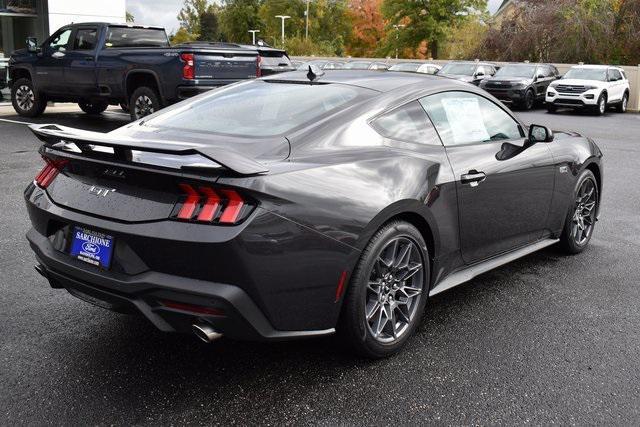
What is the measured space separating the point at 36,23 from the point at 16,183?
15.3 m

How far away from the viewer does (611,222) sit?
715cm

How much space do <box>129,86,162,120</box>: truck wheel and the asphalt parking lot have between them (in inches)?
305

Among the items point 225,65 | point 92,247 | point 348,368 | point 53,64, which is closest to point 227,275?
point 92,247

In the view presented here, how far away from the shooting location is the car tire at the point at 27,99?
15.0 meters

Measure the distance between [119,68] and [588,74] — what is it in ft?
58.2

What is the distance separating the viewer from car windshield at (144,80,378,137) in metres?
3.80

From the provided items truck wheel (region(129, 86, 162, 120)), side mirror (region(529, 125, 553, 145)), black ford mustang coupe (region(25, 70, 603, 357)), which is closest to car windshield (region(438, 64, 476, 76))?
truck wheel (region(129, 86, 162, 120))

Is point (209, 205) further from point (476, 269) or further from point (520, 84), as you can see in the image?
point (520, 84)

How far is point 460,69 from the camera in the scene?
27.4m

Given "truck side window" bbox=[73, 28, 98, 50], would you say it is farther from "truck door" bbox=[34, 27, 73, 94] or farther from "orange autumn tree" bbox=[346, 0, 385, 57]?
"orange autumn tree" bbox=[346, 0, 385, 57]

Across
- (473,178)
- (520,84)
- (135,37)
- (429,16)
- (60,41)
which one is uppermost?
(429,16)

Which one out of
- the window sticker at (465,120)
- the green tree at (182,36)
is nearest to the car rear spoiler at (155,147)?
the window sticker at (465,120)

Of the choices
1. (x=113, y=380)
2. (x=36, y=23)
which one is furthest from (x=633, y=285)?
(x=36, y=23)

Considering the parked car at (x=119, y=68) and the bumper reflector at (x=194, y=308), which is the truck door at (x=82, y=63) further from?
the bumper reflector at (x=194, y=308)
